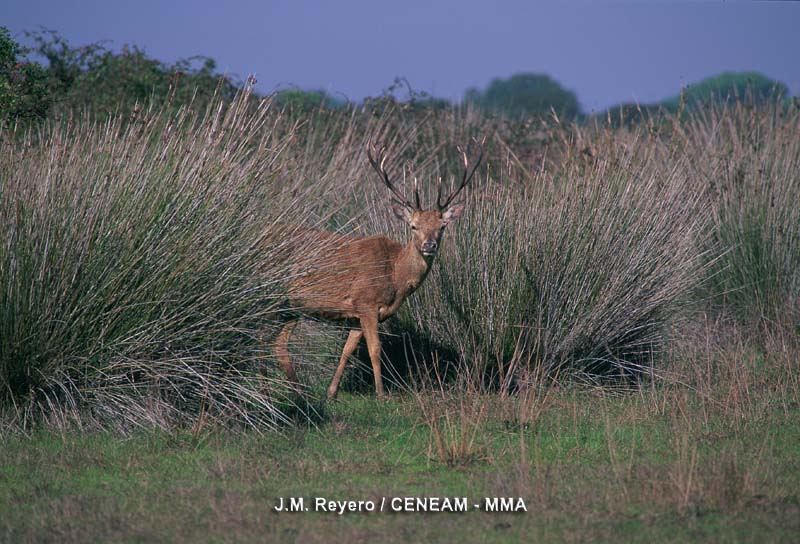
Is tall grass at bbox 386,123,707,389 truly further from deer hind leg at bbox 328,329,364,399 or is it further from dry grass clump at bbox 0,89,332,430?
dry grass clump at bbox 0,89,332,430

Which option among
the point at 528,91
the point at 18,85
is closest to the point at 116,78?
the point at 18,85

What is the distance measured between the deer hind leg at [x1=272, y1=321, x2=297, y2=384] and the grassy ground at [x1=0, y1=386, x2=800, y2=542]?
1.41 ft

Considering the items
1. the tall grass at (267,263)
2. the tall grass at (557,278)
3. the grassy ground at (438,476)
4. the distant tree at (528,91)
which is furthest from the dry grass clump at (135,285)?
the distant tree at (528,91)

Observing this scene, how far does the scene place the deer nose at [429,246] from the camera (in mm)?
7953

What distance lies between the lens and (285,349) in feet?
23.6

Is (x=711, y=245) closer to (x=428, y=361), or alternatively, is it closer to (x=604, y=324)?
(x=604, y=324)

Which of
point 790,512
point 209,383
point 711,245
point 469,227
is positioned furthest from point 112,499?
point 711,245

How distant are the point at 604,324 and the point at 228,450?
3.66 meters

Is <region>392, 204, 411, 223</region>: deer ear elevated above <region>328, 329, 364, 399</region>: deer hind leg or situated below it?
above

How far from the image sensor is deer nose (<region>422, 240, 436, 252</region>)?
7953 millimetres

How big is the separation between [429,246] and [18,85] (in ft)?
14.1

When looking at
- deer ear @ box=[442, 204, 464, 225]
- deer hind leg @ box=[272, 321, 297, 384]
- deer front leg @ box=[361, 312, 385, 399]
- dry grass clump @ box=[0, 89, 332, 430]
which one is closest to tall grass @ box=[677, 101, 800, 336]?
deer ear @ box=[442, 204, 464, 225]

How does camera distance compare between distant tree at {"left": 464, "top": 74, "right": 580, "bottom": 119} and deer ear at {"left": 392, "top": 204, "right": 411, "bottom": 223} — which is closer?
deer ear at {"left": 392, "top": 204, "right": 411, "bottom": 223}

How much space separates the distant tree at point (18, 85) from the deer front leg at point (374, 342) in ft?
11.4
